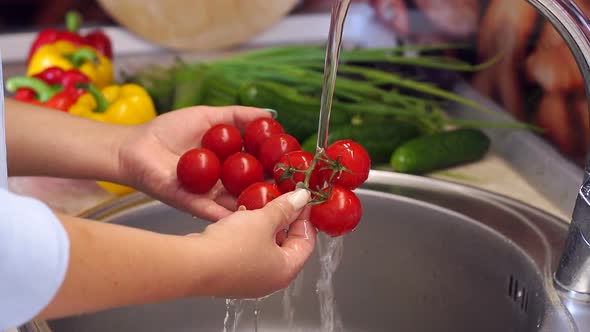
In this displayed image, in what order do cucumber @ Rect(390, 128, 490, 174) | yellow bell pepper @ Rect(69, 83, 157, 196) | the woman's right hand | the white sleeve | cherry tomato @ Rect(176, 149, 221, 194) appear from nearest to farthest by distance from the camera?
the white sleeve
the woman's right hand
cherry tomato @ Rect(176, 149, 221, 194)
cucumber @ Rect(390, 128, 490, 174)
yellow bell pepper @ Rect(69, 83, 157, 196)

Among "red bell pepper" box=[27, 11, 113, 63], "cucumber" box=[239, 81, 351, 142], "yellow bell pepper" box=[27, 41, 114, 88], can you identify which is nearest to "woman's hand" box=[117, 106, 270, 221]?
"cucumber" box=[239, 81, 351, 142]

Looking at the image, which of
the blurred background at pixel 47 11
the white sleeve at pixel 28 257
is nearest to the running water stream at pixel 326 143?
the white sleeve at pixel 28 257

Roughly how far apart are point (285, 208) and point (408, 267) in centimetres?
44

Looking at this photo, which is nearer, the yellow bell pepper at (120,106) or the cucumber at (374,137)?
the cucumber at (374,137)

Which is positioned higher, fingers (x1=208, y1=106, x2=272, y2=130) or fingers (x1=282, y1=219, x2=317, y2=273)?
fingers (x1=208, y1=106, x2=272, y2=130)

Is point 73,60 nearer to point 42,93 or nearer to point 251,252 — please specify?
point 42,93

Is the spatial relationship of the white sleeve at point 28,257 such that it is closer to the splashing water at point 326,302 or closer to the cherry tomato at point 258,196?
the cherry tomato at point 258,196

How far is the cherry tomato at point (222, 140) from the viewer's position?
938mm

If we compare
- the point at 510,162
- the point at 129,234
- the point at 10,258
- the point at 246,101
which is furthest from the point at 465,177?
the point at 10,258

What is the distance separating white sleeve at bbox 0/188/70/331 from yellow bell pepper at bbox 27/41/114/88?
3.68 ft

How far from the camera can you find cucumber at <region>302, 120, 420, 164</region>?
127 cm

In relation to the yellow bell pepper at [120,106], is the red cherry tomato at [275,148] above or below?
above

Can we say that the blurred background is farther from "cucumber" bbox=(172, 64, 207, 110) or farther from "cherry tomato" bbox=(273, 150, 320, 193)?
"cherry tomato" bbox=(273, 150, 320, 193)

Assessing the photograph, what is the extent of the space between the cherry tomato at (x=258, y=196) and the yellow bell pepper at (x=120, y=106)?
0.64 meters
